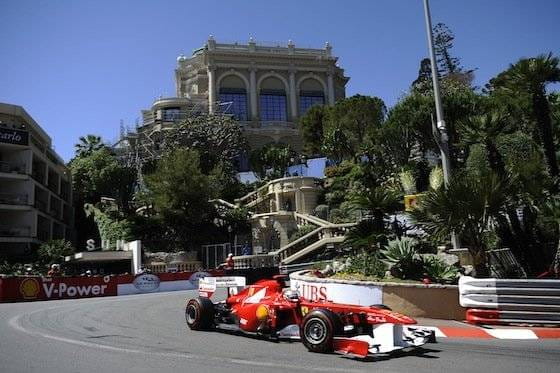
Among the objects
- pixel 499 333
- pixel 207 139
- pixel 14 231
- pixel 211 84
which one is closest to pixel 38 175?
pixel 14 231

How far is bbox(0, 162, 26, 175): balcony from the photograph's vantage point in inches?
Result: 1623

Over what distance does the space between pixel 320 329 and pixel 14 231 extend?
38930mm

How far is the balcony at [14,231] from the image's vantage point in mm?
40438

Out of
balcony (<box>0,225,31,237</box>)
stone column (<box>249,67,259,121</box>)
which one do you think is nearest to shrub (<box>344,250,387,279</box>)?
balcony (<box>0,225,31,237</box>)

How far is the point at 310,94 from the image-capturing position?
259 feet

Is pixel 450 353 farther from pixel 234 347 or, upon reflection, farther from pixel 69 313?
pixel 69 313

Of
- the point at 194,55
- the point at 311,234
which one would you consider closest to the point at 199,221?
the point at 311,234

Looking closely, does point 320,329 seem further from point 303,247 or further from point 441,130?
point 303,247

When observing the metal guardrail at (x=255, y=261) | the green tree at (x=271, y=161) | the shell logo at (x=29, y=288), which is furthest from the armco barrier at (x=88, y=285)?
the green tree at (x=271, y=161)

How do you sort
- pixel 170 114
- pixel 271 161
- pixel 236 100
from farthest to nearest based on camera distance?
1. pixel 236 100
2. pixel 170 114
3. pixel 271 161

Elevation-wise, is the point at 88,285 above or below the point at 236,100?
below

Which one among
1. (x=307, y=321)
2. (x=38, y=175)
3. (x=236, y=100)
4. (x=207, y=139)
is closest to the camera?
(x=307, y=321)

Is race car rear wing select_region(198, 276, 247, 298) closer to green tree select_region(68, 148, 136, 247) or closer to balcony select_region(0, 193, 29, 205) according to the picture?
balcony select_region(0, 193, 29, 205)

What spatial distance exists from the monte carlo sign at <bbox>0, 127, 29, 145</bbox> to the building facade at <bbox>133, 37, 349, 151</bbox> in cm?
2823
